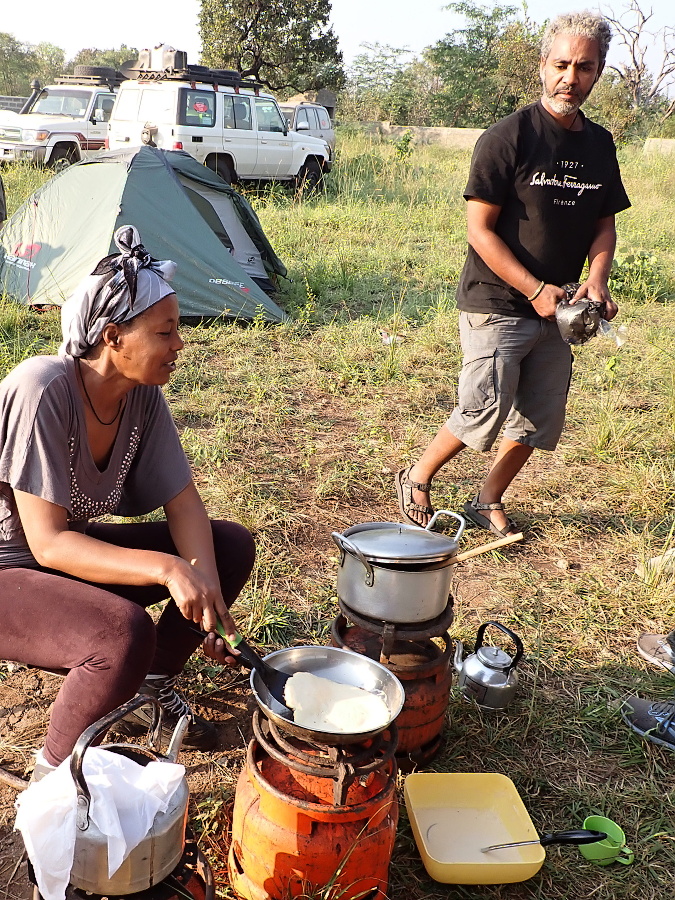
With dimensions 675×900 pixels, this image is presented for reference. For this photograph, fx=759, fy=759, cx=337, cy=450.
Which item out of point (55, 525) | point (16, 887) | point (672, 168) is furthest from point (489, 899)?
point (672, 168)

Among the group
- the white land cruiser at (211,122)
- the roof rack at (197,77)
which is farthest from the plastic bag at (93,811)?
the roof rack at (197,77)

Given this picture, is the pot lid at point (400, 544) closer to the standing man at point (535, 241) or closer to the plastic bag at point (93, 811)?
the plastic bag at point (93, 811)

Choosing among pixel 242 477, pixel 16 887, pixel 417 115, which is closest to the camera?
pixel 16 887

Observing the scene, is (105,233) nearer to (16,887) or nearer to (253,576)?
(253,576)

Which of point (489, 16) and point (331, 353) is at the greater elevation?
point (489, 16)

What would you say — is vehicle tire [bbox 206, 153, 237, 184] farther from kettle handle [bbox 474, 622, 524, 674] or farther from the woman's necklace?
kettle handle [bbox 474, 622, 524, 674]

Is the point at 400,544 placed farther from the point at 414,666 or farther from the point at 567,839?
the point at 567,839

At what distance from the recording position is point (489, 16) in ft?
91.6

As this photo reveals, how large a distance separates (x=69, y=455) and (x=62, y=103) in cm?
1274

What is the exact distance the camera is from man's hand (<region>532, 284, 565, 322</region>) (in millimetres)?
3025

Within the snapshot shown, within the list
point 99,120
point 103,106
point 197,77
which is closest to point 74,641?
point 197,77

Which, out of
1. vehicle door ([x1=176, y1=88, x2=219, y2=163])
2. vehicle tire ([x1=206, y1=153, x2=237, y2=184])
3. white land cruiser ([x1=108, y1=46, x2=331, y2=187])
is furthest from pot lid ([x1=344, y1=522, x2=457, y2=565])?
vehicle tire ([x1=206, y1=153, x2=237, y2=184])

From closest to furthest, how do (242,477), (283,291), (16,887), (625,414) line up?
1. (16,887)
2. (242,477)
3. (625,414)
4. (283,291)

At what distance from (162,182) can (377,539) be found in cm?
501
